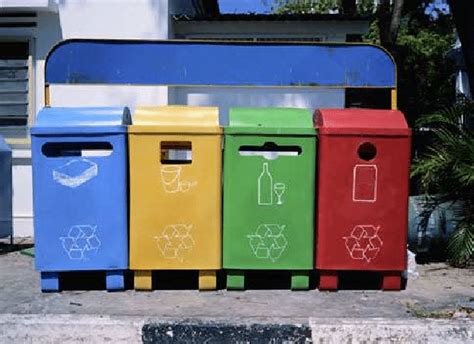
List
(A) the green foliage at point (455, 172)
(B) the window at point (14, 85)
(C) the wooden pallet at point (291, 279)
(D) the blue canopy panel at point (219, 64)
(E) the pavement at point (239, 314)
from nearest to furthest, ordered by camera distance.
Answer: (E) the pavement at point (239, 314)
(C) the wooden pallet at point (291, 279)
(D) the blue canopy panel at point (219, 64)
(A) the green foliage at point (455, 172)
(B) the window at point (14, 85)

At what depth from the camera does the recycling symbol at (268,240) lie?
470 cm

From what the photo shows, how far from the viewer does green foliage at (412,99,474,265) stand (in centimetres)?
579

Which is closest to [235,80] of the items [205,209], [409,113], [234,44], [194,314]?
[234,44]

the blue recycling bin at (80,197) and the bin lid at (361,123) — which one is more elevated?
the bin lid at (361,123)

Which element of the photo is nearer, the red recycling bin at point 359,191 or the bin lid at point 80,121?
the bin lid at point 80,121

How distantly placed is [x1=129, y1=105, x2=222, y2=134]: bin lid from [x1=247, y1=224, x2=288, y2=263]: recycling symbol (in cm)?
82

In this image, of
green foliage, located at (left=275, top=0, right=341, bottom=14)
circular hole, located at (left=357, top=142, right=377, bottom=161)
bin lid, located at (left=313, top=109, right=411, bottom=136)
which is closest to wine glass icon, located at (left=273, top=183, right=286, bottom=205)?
bin lid, located at (left=313, top=109, right=411, bottom=136)

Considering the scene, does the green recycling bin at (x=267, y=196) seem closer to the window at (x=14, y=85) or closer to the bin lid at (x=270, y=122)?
the bin lid at (x=270, y=122)

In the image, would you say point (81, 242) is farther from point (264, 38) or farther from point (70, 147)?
point (264, 38)

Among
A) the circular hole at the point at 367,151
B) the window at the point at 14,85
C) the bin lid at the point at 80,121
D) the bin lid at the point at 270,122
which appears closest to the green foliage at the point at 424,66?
the circular hole at the point at 367,151

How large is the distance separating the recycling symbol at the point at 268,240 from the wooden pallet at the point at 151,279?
0.39 metres

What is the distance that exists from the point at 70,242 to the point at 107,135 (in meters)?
0.85

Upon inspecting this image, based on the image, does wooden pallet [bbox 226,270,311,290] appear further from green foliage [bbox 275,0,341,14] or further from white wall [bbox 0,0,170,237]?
green foliage [bbox 275,0,341,14]

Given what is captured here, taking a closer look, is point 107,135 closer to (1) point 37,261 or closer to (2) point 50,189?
(2) point 50,189
